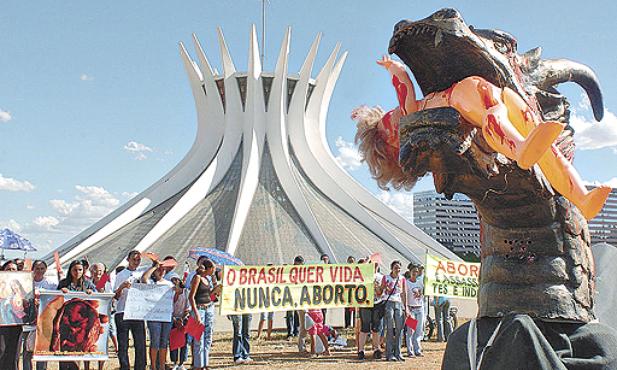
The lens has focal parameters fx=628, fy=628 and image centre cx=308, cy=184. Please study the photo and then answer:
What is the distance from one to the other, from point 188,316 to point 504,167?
6908 millimetres

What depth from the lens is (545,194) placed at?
2779mm

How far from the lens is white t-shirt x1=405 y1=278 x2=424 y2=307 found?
11.4 metres

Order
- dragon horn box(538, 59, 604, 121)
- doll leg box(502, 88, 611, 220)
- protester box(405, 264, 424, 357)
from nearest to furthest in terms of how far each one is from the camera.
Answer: doll leg box(502, 88, 611, 220)
dragon horn box(538, 59, 604, 121)
protester box(405, 264, 424, 357)

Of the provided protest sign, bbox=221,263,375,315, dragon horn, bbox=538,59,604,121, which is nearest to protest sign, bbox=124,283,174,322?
protest sign, bbox=221,263,375,315

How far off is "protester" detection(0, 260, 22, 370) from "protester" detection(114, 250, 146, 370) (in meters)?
1.35

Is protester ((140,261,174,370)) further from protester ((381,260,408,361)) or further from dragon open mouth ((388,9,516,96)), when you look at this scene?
dragon open mouth ((388,9,516,96))

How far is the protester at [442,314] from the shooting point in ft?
42.3

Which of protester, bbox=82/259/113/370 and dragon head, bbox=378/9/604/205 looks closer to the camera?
dragon head, bbox=378/9/604/205

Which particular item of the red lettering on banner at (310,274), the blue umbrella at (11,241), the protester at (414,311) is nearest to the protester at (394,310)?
the protester at (414,311)

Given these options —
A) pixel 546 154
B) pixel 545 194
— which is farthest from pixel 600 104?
pixel 546 154

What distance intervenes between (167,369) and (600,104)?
753 cm

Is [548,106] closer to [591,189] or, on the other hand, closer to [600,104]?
[600,104]

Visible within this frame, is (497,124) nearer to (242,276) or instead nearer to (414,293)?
(242,276)

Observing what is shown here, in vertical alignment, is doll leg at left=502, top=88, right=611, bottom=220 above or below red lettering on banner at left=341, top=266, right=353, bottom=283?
above
